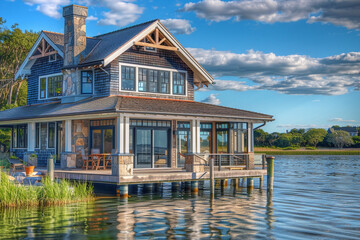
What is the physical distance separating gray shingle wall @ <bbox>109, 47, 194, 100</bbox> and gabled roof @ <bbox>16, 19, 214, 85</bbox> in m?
0.43

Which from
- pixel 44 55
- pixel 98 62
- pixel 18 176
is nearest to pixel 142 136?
pixel 98 62

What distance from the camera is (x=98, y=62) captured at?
26953 mm

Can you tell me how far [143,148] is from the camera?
27.3m

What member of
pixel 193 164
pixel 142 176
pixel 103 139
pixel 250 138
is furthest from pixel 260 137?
pixel 142 176

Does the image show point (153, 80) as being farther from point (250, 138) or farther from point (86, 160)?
point (250, 138)

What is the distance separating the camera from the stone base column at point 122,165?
22.4m

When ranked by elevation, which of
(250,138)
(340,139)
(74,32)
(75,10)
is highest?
(75,10)

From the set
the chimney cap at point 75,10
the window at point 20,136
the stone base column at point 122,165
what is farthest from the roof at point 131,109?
the chimney cap at point 75,10

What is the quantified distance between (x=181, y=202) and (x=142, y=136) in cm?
563

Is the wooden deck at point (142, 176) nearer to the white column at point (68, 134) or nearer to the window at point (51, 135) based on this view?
the white column at point (68, 134)

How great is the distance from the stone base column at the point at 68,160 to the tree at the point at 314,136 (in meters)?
90.4

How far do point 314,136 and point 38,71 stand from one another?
87939mm

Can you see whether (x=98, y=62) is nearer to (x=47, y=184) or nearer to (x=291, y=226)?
(x=47, y=184)

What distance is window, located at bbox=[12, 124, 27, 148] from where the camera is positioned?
3334 centimetres
